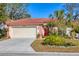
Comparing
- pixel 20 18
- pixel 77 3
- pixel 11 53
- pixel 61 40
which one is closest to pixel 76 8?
pixel 77 3

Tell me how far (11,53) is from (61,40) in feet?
6.97

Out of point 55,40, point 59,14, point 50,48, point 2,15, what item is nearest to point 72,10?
point 59,14

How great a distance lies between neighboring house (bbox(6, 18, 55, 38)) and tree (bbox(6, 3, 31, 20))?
0.17 meters

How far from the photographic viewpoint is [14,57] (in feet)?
46.5

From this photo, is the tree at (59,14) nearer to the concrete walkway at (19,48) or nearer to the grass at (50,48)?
the grass at (50,48)

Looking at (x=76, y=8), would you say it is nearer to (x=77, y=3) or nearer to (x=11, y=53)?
(x=77, y=3)

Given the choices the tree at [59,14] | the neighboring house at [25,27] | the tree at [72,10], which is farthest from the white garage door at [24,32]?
the tree at [72,10]

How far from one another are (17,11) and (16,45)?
141 cm

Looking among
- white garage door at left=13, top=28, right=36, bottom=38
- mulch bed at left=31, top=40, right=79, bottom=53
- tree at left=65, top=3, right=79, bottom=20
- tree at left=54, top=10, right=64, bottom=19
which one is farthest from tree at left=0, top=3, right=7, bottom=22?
tree at left=65, top=3, right=79, bottom=20

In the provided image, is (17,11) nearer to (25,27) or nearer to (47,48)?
(25,27)

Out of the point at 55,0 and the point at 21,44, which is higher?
the point at 55,0

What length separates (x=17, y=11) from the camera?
14.5 metres

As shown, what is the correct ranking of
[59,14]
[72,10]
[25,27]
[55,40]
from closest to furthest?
[59,14], [72,10], [55,40], [25,27]

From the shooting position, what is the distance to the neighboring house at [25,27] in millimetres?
14430
